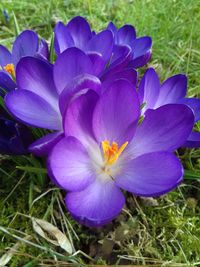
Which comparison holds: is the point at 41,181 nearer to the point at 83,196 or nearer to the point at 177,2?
the point at 83,196

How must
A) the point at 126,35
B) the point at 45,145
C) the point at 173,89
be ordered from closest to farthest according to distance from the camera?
the point at 45,145
the point at 173,89
the point at 126,35

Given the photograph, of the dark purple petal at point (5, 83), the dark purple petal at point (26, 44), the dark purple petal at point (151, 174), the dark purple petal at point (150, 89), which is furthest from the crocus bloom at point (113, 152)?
the dark purple petal at point (26, 44)

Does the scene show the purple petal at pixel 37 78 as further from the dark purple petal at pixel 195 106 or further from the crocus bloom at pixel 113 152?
the dark purple petal at pixel 195 106

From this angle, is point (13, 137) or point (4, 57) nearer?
point (13, 137)

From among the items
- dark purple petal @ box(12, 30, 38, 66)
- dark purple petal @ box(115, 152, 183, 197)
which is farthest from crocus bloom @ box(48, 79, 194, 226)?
dark purple petal @ box(12, 30, 38, 66)

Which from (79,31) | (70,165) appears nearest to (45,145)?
(70,165)

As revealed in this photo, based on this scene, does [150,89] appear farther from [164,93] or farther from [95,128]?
[95,128]

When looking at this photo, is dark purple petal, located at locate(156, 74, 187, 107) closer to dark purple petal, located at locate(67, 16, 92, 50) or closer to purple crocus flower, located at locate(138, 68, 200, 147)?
purple crocus flower, located at locate(138, 68, 200, 147)
